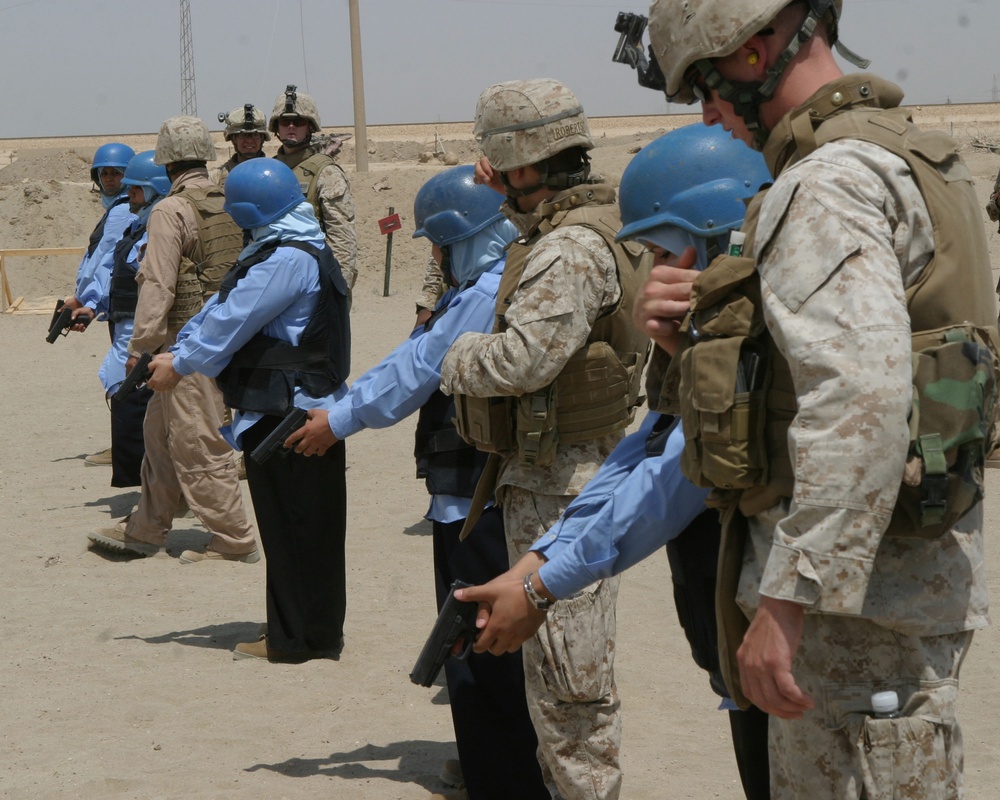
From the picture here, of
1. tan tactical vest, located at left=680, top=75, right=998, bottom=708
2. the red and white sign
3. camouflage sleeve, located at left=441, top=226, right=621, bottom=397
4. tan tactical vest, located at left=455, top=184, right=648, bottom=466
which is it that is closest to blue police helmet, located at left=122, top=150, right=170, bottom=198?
tan tactical vest, located at left=455, top=184, right=648, bottom=466

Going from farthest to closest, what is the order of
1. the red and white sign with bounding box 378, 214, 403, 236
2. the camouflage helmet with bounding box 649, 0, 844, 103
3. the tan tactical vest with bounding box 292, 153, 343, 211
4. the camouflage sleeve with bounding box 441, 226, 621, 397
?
the red and white sign with bounding box 378, 214, 403, 236
the tan tactical vest with bounding box 292, 153, 343, 211
the camouflage sleeve with bounding box 441, 226, 621, 397
the camouflage helmet with bounding box 649, 0, 844, 103

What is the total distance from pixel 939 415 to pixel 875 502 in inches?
7.5

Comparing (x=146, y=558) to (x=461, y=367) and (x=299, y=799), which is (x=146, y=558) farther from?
(x=461, y=367)

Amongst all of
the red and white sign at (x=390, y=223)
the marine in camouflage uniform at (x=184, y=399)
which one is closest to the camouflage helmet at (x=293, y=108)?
the marine in camouflage uniform at (x=184, y=399)

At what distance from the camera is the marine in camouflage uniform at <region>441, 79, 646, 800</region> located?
335cm

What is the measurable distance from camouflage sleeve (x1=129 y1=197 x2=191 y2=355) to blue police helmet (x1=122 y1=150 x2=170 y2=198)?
141cm

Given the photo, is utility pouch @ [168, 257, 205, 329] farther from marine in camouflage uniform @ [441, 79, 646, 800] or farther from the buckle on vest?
the buckle on vest

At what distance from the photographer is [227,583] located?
23.1 ft

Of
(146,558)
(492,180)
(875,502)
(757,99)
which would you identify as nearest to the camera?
(875,502)

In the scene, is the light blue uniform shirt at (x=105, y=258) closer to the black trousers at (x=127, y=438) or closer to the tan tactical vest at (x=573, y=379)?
the black trousers at (x=127, y=438)

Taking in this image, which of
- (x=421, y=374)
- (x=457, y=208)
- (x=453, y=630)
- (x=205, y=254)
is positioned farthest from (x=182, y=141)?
(x=453, y=630)

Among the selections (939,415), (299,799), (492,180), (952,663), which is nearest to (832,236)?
(939,415)

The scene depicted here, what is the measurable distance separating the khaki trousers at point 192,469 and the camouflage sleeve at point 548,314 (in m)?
4.14

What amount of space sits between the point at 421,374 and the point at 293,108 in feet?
17.9
